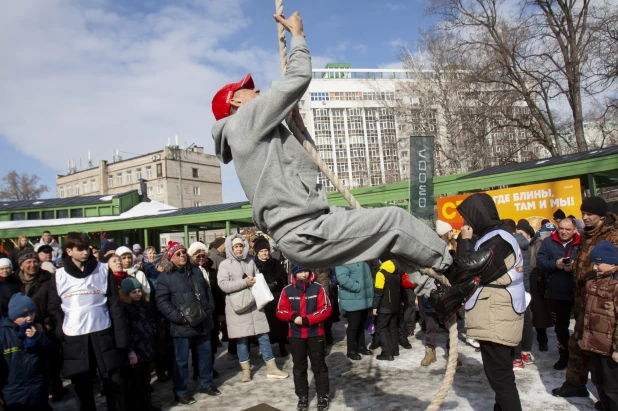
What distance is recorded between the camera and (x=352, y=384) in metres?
6.50

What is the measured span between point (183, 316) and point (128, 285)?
0.87 m

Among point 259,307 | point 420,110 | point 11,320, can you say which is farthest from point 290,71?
point 420,110

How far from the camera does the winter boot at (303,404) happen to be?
18.6 feet

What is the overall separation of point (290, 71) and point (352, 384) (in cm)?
492

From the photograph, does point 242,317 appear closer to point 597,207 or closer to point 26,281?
point 26,281

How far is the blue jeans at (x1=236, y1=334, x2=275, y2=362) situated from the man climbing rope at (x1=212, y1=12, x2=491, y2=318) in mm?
4378

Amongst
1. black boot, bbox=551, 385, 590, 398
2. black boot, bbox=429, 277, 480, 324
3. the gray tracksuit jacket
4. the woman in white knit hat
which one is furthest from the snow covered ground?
the gray tracksuit jacket

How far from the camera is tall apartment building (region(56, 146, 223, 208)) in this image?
6794 cm

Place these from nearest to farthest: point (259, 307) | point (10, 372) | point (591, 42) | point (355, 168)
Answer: point (10, 372)
point (259, 307)
point (591, 42)
point (355, 168)

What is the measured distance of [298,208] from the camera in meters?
2.96

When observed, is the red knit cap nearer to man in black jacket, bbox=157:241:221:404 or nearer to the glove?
man in black jacket, bbox=157:241:221:404

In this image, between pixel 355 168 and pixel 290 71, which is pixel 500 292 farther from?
pixel 355 168

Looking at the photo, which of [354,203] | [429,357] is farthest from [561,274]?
[354,203]

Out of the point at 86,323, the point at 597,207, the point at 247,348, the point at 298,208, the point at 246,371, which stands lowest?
the point at 246,371
